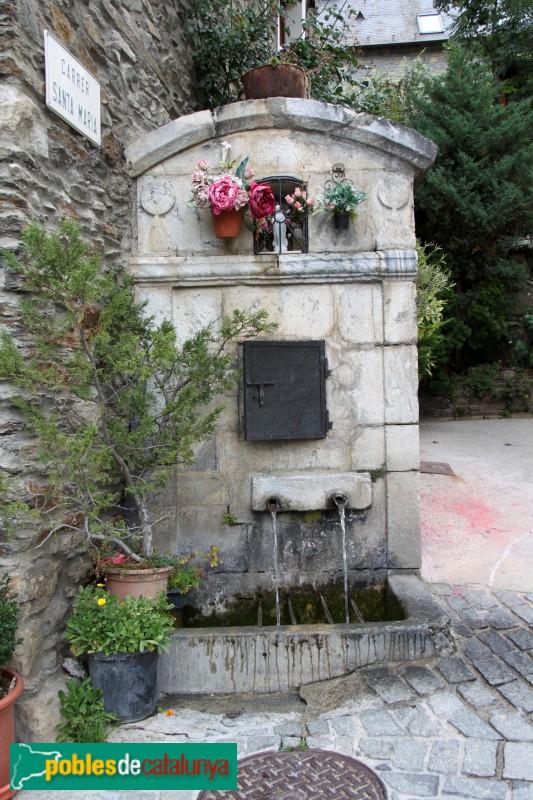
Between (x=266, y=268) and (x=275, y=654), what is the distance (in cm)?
228

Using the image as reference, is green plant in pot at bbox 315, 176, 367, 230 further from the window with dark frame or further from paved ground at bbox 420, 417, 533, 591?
paved ground at bbox 420, 417, 533, 591

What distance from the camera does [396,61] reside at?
18969 mm

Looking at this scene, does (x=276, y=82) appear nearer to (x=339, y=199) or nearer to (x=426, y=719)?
(x=339, y=199)

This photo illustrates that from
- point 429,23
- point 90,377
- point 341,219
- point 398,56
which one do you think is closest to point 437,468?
point 341,219

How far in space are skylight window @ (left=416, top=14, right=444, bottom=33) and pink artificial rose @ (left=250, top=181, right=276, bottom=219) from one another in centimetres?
1850

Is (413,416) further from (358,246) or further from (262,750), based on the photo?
(262,750)

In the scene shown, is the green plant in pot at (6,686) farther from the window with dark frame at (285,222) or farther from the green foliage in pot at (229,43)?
the green foliage in pot at (229,43)

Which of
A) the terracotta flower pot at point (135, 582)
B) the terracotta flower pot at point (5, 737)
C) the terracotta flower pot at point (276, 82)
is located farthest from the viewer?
the terracotta flower pot at point (276, 82)

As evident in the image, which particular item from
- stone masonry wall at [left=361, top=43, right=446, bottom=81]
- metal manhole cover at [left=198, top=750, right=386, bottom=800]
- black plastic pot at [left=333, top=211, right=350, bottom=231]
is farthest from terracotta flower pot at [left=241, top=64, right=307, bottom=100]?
stone masonry wall at [left=361, top=43, right=446, bottom=81]

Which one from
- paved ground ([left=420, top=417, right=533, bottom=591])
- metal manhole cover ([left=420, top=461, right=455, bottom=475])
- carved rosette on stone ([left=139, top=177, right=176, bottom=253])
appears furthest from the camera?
metal manhole cover ([left=420, top=461, right=455, bottom=475])

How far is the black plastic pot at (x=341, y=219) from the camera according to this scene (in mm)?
4065

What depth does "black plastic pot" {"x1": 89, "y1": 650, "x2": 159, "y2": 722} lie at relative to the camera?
3.07 m

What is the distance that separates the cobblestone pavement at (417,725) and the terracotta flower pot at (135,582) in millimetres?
593

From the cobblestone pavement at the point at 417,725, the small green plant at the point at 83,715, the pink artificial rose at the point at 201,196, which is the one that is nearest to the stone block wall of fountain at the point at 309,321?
the pink artificial rose at the point at 201,196
